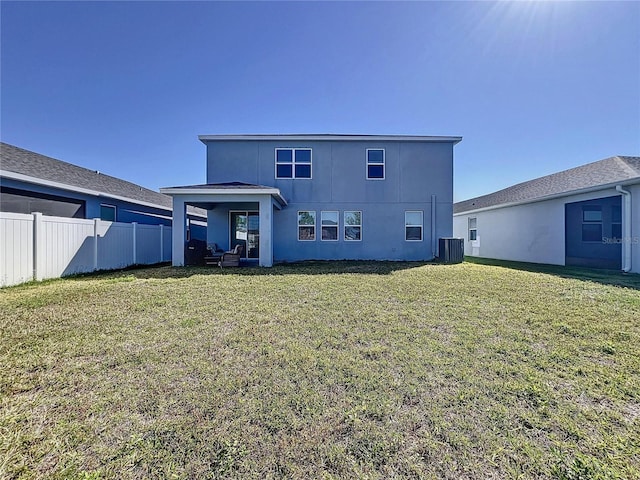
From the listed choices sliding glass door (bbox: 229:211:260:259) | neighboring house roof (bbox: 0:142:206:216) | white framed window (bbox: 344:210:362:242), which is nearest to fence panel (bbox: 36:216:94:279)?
neighboring house roof (bbox: 0:142:206:216)

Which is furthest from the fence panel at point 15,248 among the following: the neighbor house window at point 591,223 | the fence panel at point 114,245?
the neighbor house window at point 591,223

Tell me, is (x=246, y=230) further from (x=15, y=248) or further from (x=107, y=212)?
(x=15, y=248)

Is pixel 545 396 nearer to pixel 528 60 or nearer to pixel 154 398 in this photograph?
pixel 154 398

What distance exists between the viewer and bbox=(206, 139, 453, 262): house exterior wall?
43.7 feet

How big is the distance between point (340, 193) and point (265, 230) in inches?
180

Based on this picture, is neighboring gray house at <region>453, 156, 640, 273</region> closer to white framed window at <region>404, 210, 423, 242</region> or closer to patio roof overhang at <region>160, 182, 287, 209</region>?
white framed window at <region>404, 210, 423, 242</region>

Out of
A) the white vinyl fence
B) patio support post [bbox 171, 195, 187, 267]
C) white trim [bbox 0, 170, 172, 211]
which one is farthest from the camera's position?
patio support post [bbox 171, 195, 187, 267]

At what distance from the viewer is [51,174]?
1047 centimetres

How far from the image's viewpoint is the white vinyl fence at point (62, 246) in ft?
22.6

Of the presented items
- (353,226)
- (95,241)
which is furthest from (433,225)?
(95,241)

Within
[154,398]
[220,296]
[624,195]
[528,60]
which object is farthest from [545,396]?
[528,60]

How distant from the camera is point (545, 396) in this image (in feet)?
8.68

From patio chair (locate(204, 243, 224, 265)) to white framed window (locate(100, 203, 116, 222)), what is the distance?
5064mm

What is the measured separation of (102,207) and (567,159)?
2839cm
